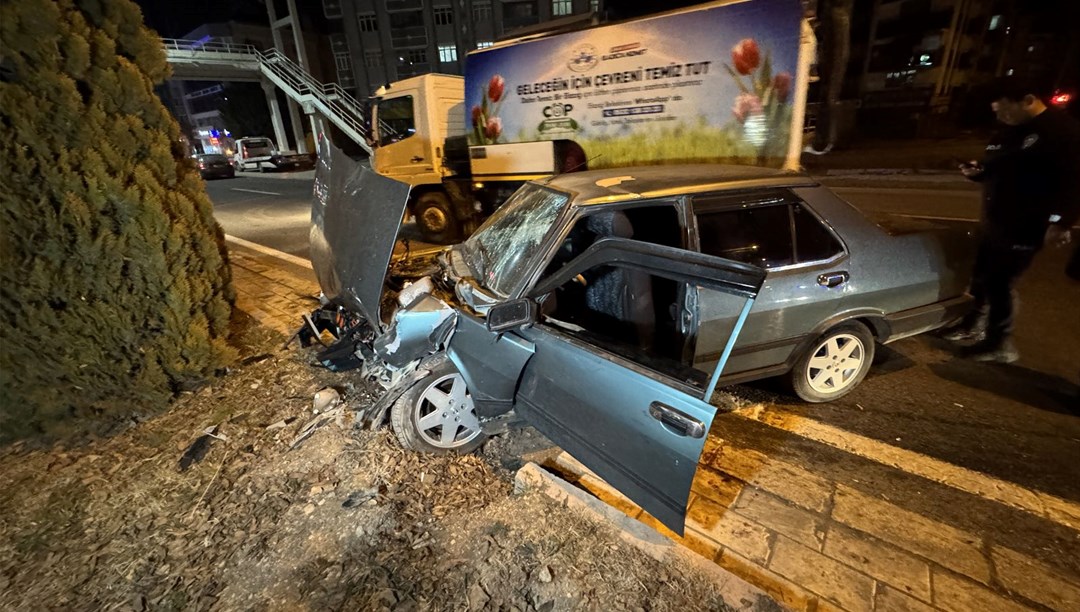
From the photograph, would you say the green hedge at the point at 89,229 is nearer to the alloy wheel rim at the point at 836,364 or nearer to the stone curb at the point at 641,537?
the stone curb at the point at 641,537

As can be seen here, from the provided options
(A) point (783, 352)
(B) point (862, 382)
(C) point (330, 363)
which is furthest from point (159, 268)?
(B) point (862, 382)

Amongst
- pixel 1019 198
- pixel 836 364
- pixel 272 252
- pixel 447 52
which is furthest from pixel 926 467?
pixel 447 52

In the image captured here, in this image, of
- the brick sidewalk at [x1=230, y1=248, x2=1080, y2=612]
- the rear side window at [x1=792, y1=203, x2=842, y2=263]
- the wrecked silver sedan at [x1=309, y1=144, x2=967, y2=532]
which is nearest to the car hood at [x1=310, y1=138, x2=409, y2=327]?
the wrecked silver sedan at [x1=309, y1=144, x2=967, y2=532]

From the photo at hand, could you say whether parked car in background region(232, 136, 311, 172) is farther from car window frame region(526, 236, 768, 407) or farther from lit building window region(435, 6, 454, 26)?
car window frame region(526, 236, 768, 407)

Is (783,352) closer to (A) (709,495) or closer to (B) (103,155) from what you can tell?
(A) (709,495)

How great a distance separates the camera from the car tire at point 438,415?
2803mm

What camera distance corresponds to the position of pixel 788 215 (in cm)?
291

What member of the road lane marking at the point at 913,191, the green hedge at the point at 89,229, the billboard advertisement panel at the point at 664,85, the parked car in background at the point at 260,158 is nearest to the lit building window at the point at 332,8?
the parked car in background at the point at 260,158

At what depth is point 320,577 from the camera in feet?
7.30

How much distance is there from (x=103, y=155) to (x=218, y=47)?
3417 cm

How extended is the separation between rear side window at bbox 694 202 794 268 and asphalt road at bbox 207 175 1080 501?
0.95 m

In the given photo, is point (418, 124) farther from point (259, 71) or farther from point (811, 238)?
point (259, 71)

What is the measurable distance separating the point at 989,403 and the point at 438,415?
375cm

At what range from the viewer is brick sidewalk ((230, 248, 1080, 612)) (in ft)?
6.46
